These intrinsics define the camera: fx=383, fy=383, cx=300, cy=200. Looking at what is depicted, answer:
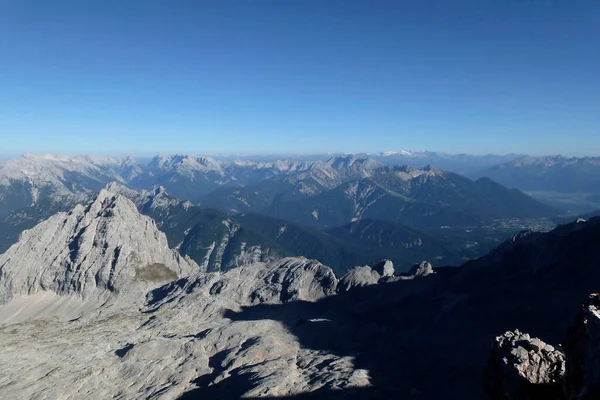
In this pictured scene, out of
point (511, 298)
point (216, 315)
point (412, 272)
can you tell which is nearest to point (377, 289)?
point (412, 272)

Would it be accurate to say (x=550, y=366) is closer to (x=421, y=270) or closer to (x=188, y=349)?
(x=188, y=349)

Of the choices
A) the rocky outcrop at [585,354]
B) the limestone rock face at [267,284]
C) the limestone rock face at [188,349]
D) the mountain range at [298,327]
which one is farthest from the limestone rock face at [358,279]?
the rocky outcrop at [585,354]

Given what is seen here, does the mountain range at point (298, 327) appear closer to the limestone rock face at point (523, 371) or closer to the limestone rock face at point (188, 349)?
the limestone rock face at point (188, 349)

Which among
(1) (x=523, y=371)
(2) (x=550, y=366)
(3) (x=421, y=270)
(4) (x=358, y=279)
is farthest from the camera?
(3) (x=421, y=270)

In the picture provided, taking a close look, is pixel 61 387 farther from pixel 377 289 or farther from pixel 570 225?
pixel 570 225

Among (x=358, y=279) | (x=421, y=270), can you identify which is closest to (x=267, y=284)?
(x=358, y=279)

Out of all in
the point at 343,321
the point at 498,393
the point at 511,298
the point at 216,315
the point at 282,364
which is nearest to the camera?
the point at 498,393
